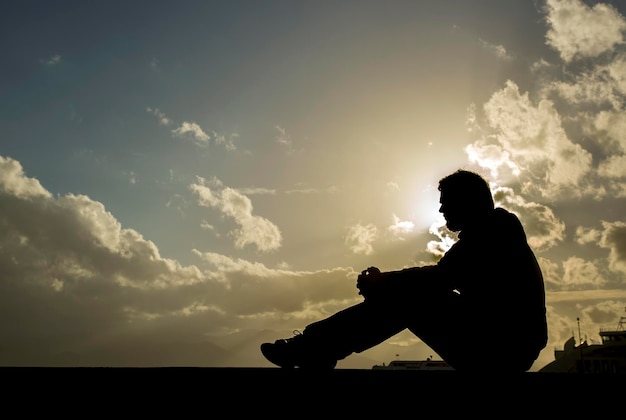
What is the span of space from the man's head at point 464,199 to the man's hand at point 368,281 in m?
0.85

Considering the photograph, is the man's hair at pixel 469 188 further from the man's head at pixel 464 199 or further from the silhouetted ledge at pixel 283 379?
the silhouetted ledge at pixel 283 379

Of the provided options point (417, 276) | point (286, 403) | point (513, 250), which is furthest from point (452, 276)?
point (286, 403)

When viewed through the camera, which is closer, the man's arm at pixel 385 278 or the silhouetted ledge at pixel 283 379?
the silhouetted ledge at pixel 283 379

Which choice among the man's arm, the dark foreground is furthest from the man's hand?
the dark foreground

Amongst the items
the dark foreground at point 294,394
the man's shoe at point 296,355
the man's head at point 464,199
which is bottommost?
the dark foreground at point 294,394

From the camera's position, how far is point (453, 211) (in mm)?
4301

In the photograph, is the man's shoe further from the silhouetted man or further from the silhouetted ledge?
the silhouetted ledge

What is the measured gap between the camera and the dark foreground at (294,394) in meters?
2.69

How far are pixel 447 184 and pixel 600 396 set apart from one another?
214 centimetres

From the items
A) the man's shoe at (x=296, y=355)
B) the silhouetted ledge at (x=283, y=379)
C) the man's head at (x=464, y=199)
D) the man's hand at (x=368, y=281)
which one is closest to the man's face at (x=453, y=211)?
the man's head at (x=464, y=199)

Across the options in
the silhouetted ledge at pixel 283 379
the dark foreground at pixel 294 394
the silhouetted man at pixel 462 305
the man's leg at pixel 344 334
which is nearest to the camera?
the dark foreground at pixel 294 394

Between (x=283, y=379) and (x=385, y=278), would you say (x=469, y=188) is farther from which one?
(x=283, y=379)

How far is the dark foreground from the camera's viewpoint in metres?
2.69

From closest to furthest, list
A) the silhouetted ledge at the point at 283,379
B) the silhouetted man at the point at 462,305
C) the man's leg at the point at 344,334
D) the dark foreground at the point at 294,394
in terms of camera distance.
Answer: the dark foreground at the point at 294,394
the silhouetted ledge at the point at 283,379
the silhouetted man at the point at 462,305
the man's leg at the point at 344,334
